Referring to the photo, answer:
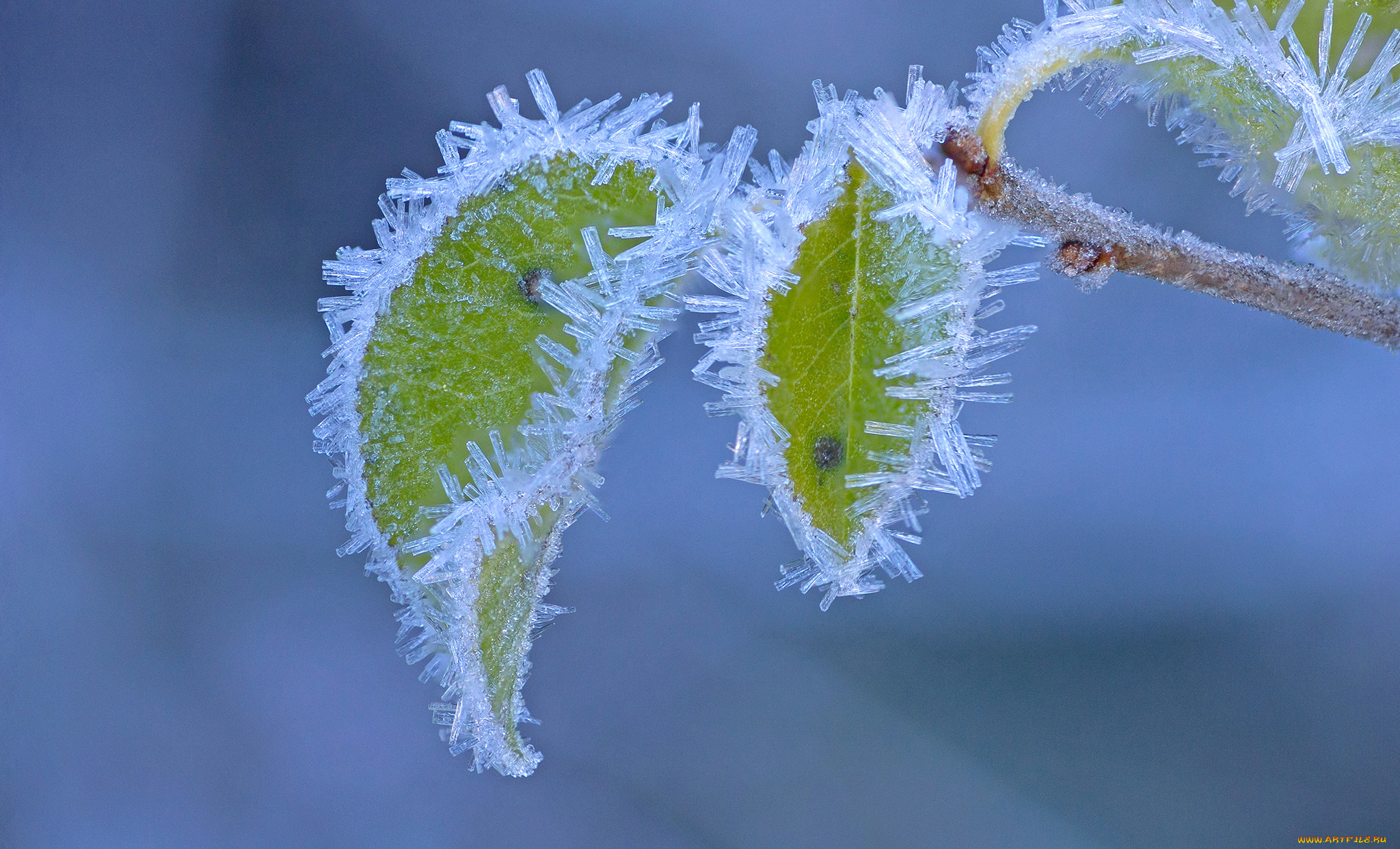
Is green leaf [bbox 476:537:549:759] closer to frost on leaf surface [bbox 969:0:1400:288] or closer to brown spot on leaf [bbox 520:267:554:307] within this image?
brown spot on leaf [bbox 520:267:554:307]

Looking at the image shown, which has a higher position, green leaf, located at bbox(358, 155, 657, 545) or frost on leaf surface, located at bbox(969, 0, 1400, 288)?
frost on leaf surface, located at bbox(969, 0, 1400, 288)

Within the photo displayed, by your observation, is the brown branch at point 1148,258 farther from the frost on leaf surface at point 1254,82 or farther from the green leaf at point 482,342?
the green leaf at point 482,342

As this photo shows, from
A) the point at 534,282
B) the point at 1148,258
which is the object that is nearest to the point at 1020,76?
the point at 1148,258

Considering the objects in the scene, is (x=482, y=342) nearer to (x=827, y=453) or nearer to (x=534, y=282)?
(x=534, y=282)

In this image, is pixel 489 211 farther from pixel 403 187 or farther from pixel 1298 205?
pixel 1298 205

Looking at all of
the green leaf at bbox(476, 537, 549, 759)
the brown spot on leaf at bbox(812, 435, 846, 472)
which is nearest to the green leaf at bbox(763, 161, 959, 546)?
the brown spot on leaf at bbox(812, 435, 846, 472)
